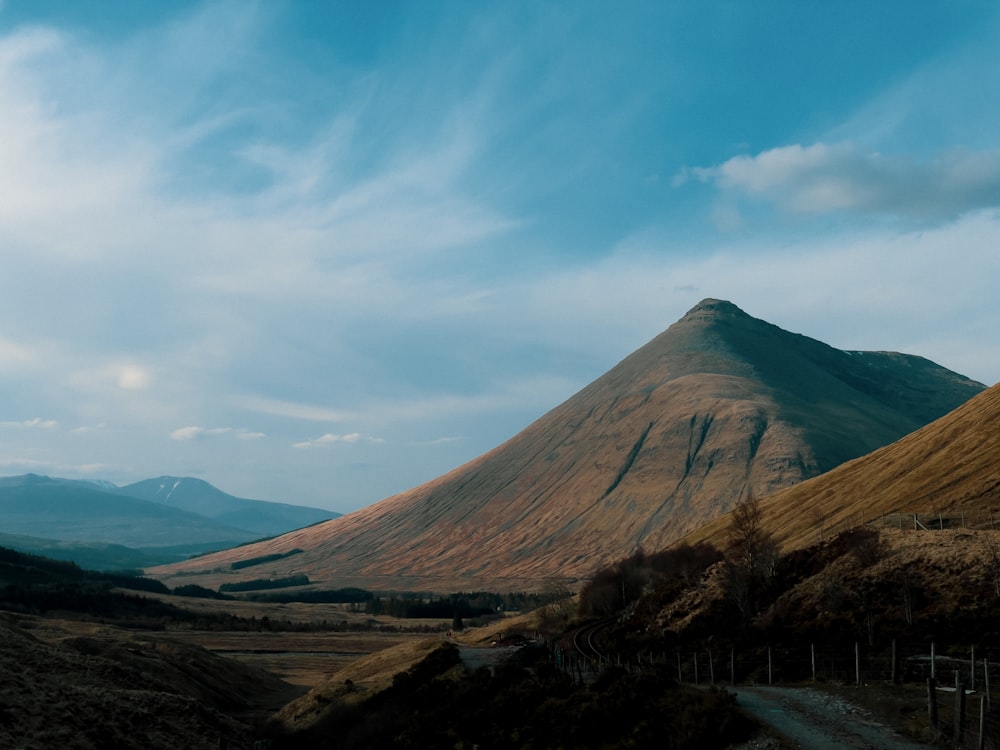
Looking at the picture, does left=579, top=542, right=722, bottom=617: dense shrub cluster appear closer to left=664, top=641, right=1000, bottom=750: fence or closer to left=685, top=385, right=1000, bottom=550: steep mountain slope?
left=685, top=385, right=1000, bottom=550: steep mountain slope

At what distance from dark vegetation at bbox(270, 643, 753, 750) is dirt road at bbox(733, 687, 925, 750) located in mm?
1507

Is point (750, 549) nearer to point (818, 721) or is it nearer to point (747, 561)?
point (747, 561)

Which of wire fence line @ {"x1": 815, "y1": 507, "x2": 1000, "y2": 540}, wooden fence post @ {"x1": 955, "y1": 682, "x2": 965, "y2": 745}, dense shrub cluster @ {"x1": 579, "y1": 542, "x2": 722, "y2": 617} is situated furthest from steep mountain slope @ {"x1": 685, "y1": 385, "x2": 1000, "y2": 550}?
wooden fence post @ {"x1": 955, "y1": 682, "x2": 965, "y2": 745}

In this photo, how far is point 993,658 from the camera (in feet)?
145

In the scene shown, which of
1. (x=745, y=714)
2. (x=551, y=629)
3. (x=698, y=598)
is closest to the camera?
(x=745, y=714)

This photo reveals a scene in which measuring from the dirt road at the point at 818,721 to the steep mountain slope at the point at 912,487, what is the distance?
44659 millimetres

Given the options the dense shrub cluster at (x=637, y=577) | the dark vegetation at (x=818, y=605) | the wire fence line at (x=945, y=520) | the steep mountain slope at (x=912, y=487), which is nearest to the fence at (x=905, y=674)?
the dark vegetation at (x=818, y=605)

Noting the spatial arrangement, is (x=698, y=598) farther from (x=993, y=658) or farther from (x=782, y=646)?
(x=993, y=658)

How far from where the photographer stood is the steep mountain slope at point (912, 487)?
8681cm

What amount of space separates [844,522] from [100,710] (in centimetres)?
8052

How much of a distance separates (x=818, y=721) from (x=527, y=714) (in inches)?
583

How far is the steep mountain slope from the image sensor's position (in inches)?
3418

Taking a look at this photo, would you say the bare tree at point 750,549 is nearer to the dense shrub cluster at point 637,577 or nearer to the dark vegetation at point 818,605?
the dark vegetation at point 818,605

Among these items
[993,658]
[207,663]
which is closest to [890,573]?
[993,658]
